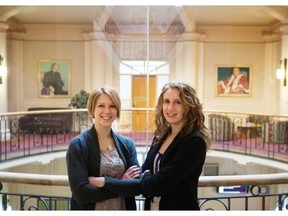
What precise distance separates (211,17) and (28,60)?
5.02 ft

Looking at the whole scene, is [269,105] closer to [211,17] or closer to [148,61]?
[211,17]

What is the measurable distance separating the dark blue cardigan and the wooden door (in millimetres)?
1173

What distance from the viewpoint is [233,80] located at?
2.75 m

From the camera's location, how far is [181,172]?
142cm

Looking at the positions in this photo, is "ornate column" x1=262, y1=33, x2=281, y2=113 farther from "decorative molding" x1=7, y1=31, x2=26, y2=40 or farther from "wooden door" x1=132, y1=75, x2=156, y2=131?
"decorative molding" x1=7, y1=31, x2=26, y2=40

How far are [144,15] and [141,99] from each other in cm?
71

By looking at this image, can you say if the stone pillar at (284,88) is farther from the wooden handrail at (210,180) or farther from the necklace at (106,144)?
the necklace at (106,144)

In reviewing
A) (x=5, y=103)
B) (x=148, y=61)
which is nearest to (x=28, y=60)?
(x=5, y=103)

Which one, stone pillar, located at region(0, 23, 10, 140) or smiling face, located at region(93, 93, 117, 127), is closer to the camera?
smiling face, located at region(93, 93, 117, 127)

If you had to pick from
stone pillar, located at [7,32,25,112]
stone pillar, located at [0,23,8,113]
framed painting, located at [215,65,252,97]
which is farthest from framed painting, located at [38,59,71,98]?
framed painting, located at [215,65,252,97]

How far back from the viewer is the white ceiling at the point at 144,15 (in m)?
2.42

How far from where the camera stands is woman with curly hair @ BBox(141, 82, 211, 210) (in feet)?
4.70

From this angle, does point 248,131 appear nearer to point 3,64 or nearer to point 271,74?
point 271,74

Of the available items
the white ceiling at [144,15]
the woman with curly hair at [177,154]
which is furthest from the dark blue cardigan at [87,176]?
the white ceiling at [144,15]
